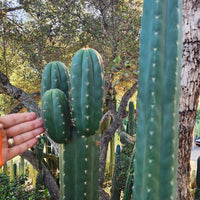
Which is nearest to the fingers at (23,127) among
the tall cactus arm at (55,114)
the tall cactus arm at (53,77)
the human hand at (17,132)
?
the human hand at (17,132)

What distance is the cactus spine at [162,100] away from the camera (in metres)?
1.09

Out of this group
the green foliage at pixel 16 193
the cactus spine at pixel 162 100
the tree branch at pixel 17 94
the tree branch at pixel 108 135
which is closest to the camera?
the cactus spine at pixel 162 100

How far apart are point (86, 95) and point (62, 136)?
345mm

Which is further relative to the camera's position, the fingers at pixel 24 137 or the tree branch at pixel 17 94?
the tree branch at pixel 17 94

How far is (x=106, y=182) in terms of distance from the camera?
629cm

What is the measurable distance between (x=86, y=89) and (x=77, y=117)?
0.21 m

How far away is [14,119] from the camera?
1545mm

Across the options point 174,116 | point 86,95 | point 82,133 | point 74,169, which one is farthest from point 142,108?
point 74,169

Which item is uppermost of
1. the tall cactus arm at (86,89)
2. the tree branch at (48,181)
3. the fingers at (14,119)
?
the tall cactus arm at (86,89)

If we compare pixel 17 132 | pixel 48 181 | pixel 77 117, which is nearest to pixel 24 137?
pixel 17 132

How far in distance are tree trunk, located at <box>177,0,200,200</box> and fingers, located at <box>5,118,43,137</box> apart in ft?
3.72

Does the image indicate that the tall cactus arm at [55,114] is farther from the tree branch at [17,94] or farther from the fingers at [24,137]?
the tree branch at [17,94]

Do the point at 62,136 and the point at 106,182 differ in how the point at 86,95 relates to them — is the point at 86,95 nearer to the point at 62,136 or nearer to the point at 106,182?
the point at 62,136

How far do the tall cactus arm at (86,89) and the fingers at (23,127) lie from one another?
334 millimetres
